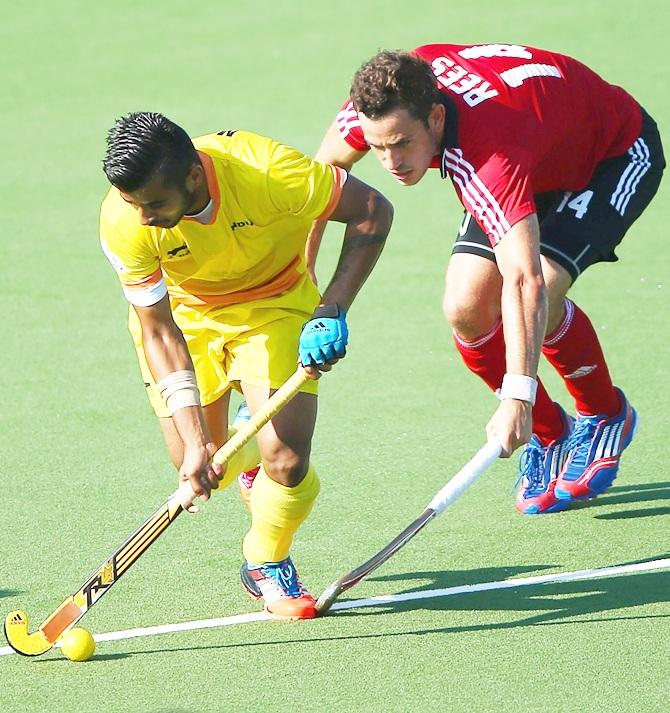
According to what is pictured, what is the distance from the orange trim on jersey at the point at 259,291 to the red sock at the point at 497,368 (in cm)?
71

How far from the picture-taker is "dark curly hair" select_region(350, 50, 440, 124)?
13.2ft

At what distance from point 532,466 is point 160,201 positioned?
6.17 feet

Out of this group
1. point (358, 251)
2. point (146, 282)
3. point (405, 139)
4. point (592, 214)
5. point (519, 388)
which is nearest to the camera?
point (519, 388)

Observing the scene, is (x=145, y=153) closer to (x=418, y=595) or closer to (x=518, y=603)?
(x=418, y=595)

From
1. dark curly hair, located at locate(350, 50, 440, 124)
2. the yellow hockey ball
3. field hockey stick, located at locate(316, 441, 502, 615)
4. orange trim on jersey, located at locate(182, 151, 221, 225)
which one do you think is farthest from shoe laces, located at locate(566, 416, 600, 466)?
the yellow hockey ball

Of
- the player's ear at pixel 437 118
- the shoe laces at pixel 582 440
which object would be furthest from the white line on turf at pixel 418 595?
the player's ear at pixel 437 118

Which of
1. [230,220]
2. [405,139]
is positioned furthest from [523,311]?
[230,220]

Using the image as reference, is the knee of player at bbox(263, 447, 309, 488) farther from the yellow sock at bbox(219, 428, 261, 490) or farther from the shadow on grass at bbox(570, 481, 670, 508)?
the shadow on grass at bbox(570, 481, 670, 508)

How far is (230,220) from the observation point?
4293 millimetres

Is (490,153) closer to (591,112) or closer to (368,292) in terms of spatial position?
(591,112)

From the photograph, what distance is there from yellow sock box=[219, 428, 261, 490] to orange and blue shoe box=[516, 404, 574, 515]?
3.46 feet

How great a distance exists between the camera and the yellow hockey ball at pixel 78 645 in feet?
13.2

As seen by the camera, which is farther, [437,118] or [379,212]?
[379,212]

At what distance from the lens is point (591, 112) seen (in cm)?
472
